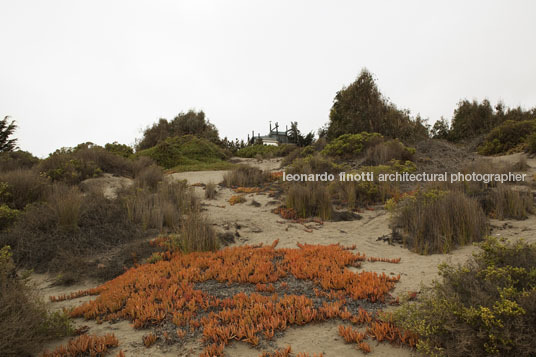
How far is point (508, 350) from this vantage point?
2258mm

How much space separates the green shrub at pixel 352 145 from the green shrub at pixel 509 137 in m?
5.93

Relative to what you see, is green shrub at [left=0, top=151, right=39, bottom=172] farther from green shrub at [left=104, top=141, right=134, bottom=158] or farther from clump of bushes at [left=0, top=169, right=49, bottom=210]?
green shrub at [left=104, top=141, right=134, bottom=158]

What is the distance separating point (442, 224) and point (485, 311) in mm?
3970

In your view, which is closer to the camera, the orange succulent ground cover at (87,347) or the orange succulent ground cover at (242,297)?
the orange succulent ground cover at (87,347)

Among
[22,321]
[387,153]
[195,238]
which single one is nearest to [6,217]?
[195,238]

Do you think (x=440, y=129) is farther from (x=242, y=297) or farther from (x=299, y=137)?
(x=242, y=297)

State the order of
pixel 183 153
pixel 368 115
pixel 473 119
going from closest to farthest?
pixel 368 115 → pixel 473 119 → pixel 183 153

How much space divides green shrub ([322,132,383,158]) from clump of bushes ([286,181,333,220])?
305 inches

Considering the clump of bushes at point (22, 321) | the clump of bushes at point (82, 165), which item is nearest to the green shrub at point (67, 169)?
the clump of bushes at point (82, 165)

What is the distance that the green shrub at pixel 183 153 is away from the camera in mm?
23375

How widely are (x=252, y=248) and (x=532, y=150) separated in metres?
14.1

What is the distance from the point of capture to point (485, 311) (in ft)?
7.78

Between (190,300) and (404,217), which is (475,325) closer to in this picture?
(190,300)

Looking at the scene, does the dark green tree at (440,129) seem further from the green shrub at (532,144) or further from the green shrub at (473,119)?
the green shrub at (532,144)
